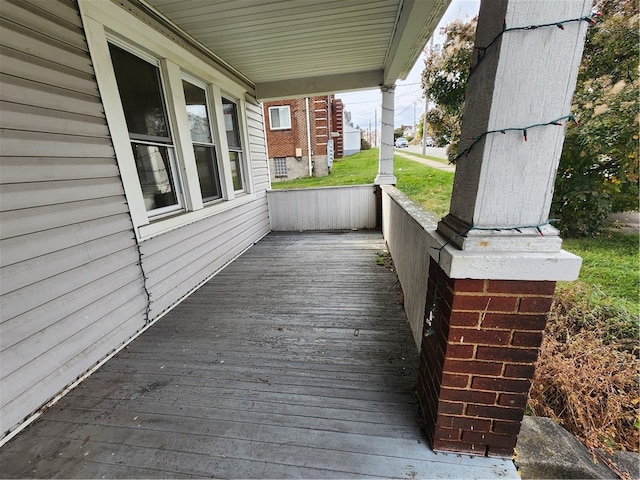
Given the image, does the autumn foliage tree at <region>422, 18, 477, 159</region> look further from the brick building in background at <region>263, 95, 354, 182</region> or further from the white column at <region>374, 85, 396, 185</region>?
the brick building in background at <region>263, 95, 354, 182</region>

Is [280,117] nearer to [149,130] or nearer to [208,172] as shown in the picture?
[208,172]

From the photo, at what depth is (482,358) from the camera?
117 centimetres

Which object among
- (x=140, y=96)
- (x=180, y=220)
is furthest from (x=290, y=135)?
(x=180, y=220)

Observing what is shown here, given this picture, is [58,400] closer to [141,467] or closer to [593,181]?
[141,467]

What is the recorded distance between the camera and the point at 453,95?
205 inches

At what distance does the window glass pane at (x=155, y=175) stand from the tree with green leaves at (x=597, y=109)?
207 inches

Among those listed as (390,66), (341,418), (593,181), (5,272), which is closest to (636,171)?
(593,181)

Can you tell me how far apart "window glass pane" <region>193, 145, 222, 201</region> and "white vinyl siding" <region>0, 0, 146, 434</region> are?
4.73 feet

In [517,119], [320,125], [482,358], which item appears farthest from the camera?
[320,125]

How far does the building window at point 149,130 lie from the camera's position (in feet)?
7.91

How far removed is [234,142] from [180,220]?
2.18 meters

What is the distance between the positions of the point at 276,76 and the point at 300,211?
8.36ft

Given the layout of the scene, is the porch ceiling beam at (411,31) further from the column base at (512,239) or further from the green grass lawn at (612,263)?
the green grass lawn at (612,263)

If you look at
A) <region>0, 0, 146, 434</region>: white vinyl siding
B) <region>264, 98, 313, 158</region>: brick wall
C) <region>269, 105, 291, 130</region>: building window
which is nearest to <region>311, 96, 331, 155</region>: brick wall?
<region>264, 98, 313, 158</region>: brick wall
